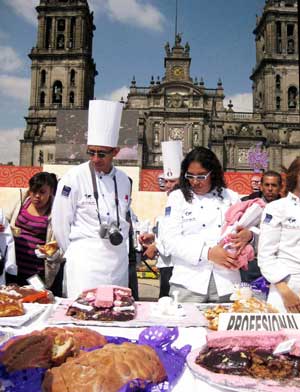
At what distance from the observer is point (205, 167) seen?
106 inches

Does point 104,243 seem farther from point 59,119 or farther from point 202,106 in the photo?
point 202,106

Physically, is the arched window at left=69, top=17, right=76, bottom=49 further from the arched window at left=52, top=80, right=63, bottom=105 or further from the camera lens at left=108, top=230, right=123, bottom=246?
the camera lens at left=108, top=230, right=123, bottom=246

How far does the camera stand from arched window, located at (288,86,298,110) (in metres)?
45.4

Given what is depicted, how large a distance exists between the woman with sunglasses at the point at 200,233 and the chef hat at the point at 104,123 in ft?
1.89

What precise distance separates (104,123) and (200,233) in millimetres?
1071

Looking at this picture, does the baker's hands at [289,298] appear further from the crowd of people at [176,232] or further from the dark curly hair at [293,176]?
the dark curly hair at [293,176]

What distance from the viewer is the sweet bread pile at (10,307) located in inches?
78.5

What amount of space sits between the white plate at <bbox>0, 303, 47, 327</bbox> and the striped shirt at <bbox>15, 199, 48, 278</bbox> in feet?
4.31

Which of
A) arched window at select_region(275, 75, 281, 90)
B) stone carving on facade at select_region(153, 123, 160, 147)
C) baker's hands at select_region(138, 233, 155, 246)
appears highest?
arched window at select_region(275, 75, 281, 90)

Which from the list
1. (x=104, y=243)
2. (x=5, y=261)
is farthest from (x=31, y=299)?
(x=5, y=261)

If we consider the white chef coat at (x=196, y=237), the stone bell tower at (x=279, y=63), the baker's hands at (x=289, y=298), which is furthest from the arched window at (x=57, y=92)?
the baker's hands at (x=289, y=298)

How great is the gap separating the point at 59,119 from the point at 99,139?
1171 inches

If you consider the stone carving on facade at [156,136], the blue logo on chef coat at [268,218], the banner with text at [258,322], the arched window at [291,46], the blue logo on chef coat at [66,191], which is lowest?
the banner with text at [258,322]

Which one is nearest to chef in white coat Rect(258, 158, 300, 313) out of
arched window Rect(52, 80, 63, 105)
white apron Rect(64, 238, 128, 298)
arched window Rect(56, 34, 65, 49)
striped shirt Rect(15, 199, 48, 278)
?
white apron Rect(64, 238, 128, 298)
